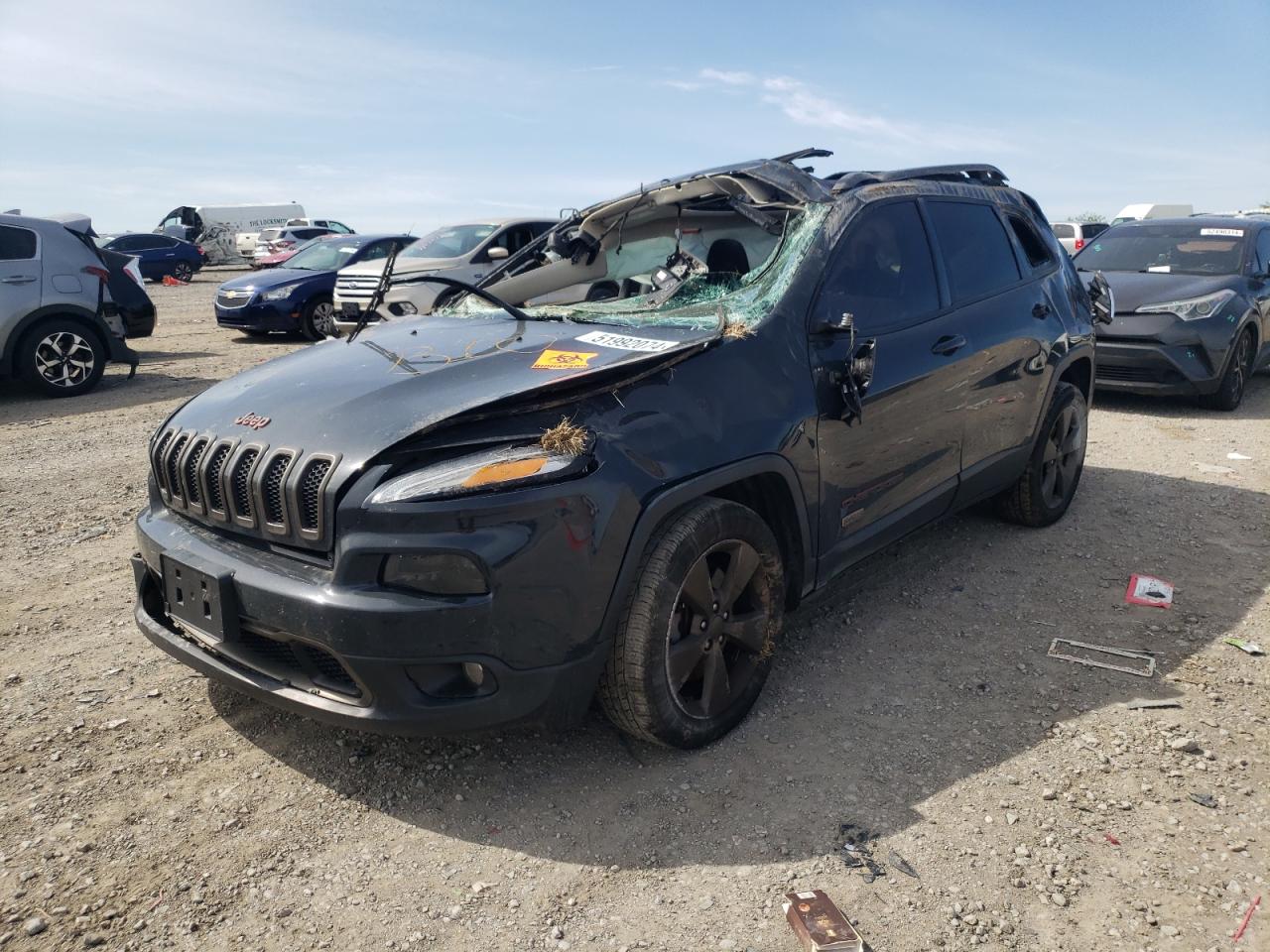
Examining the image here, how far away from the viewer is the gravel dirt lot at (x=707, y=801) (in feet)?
7.43

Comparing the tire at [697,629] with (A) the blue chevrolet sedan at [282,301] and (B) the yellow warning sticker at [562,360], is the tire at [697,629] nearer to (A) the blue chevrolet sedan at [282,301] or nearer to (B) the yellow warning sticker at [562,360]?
(B) the yellow warning sticker at [562,360]

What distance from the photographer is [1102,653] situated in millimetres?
3650

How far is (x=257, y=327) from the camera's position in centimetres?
1286

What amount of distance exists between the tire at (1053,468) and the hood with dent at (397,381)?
8.64 ft

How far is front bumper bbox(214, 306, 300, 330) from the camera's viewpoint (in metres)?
12.8

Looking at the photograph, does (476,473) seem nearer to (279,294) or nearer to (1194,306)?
(1194,306)

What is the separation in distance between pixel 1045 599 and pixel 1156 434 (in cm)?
412

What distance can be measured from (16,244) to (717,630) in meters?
8.91

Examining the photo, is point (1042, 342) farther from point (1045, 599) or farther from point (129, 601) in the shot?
point (129, 601)

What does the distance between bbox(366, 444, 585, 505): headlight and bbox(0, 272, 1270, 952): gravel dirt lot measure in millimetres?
960

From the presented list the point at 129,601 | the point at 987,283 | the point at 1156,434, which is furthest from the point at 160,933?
the point at 1156,434

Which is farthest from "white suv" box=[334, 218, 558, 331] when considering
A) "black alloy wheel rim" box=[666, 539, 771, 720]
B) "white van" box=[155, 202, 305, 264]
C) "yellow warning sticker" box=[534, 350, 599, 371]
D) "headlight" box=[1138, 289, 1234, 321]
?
"white van" box=[155, 202, 305, 264]

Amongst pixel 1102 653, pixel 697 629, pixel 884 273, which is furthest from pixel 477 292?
pixel 1102 653

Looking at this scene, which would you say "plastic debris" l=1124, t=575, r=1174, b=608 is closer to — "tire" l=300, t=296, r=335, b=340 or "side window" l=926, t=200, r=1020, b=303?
"side window" l=926, t=200, r=1020, b=303
